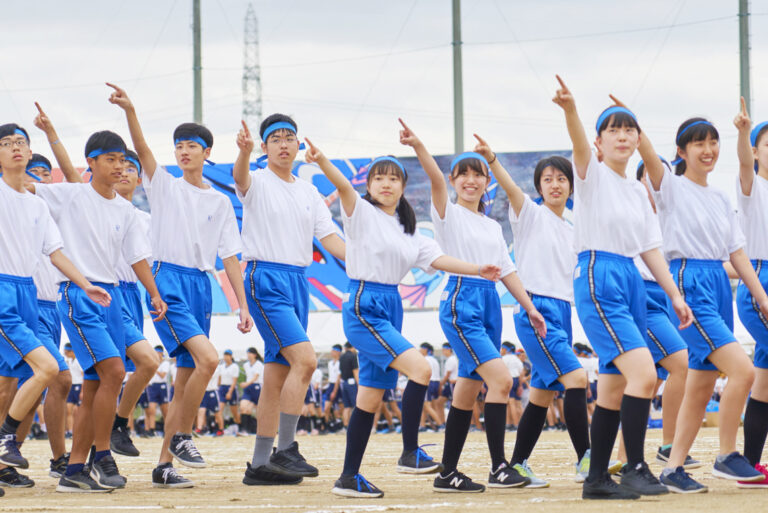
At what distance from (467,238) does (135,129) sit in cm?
271

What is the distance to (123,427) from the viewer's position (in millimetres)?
9383

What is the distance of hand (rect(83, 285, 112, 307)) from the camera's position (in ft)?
24.6

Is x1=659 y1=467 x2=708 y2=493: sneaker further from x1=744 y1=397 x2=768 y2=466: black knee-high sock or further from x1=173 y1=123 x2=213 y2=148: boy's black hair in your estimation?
x1=173 y1=123 x2=213 y2=148: boy's black hair

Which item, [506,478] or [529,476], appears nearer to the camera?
[506,478]

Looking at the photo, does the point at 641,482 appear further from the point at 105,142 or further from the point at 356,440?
the point at 105,142

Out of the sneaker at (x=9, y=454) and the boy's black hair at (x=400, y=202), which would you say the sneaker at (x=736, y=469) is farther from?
the sneaker at (x=9, y=454)

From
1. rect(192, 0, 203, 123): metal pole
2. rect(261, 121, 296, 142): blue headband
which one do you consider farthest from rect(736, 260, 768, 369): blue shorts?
rect(192, 0, 203, 123): metal pole

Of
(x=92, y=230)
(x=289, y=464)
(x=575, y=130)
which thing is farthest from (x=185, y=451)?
(x=575, y=130)

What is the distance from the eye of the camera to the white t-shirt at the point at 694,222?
7.45m

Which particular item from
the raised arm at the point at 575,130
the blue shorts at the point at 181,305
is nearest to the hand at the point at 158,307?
the blue shorts at the point at 181,305

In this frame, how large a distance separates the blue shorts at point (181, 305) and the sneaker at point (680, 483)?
3701 mm

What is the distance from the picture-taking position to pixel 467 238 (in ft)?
27.6

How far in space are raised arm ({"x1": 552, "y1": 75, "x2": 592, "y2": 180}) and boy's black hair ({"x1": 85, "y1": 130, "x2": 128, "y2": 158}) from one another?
3710 mm

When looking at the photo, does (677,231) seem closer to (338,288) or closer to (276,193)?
(276,193)
